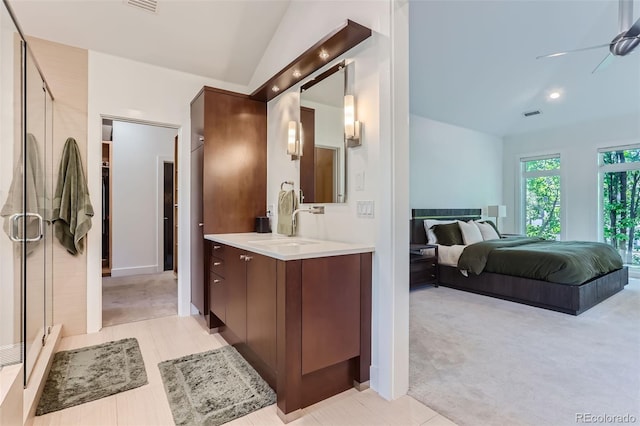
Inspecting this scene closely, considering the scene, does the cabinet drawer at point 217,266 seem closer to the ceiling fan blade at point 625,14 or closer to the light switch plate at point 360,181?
the light switch plate at point 360,181

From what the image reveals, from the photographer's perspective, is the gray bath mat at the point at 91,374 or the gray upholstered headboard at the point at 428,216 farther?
the gray upholstered headboard at the point at 428,216

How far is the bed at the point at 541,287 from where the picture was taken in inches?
134

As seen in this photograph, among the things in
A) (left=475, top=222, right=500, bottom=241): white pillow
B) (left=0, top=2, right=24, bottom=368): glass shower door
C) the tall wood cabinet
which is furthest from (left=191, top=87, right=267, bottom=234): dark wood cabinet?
(left=475, top=222, right=500, bottom=241): white pillow

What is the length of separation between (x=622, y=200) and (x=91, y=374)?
794 centimetres

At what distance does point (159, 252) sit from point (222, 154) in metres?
3.54

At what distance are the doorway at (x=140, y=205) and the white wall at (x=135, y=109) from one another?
70.7 inches

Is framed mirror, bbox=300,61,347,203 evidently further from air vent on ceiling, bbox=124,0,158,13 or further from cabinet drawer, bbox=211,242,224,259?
air vent on ceiling, bbox=124,0,158,13

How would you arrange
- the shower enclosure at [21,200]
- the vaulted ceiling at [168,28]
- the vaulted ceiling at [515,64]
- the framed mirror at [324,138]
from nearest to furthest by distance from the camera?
the shower enclosure at [21,200]
the framed mirror at [324,138]
the vaulted ceiling at [168,28]
the vaulted ceiling at [515,64]

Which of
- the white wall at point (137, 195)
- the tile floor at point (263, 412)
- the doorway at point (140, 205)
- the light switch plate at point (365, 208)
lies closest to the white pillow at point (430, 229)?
the light switch plate at point (365, 208)

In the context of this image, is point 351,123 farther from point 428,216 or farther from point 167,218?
point 167,218

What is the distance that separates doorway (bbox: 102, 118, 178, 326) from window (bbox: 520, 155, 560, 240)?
23.5 feet

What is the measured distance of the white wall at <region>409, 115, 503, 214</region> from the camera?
18.5 feet

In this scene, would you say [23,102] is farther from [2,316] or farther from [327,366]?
[327,366]

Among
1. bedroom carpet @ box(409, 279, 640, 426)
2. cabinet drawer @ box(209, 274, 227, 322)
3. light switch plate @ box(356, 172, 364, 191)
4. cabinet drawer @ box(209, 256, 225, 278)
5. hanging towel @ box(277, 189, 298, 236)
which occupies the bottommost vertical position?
→ bedroom carpet @ box(409, 279, 640, 426)
